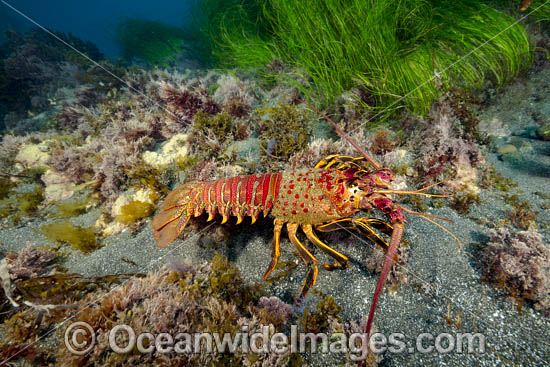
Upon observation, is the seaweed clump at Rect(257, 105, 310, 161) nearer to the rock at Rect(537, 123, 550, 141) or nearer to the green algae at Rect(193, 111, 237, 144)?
the green algae at Rect(193, 111, 237, 144)

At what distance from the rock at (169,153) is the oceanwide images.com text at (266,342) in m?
2.98

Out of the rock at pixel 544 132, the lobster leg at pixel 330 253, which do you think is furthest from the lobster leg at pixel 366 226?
the rock at pixel 544 132

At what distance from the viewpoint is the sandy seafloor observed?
208 centimetres

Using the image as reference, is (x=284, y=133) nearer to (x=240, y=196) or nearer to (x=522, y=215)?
(x=240, y=196)

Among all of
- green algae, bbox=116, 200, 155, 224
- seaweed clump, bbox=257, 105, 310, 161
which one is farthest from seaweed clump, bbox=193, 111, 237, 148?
green algae, bbox=116, 200, 155, 224

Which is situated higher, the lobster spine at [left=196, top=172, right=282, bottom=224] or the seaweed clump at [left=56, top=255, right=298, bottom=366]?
the lobster spine at [left=196, top=172, right=282, bottom=224]

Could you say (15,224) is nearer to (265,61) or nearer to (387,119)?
(265,61)

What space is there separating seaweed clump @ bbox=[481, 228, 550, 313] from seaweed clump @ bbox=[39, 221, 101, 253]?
5521 mm

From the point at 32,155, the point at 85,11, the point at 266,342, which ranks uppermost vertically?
the point at 85,11

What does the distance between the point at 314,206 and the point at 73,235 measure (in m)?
4.02

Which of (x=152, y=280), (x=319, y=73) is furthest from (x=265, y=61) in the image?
(x=152, y=280)

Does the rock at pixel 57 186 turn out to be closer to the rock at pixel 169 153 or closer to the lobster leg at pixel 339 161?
the rock at pixel 169 153

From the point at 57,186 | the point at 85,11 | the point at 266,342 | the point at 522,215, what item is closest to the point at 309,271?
the point at 266,342

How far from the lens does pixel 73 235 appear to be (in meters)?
3.68
